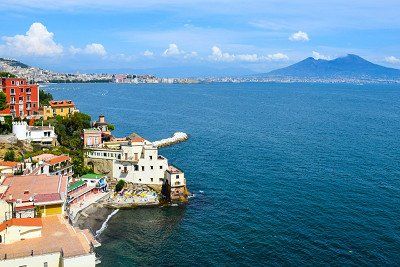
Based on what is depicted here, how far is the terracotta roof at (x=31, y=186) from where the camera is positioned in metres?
36.0

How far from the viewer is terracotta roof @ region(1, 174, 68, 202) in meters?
36.0

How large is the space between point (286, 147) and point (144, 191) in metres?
36.0

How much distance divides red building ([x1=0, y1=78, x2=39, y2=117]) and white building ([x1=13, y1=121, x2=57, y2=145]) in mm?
8548

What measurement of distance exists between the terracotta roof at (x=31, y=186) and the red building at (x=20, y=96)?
29.8 metres

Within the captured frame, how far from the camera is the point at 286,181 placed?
57938 mm

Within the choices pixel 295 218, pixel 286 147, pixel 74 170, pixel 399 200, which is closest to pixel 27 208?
pixel 74 170

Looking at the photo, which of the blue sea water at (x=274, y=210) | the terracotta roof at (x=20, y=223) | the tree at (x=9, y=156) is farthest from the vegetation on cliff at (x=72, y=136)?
the terracotta roof at (x=20, y=223)

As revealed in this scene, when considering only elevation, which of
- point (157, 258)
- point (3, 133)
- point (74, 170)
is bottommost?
point (157, 258)

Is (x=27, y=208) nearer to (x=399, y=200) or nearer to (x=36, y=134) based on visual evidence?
(x=36, y=134)

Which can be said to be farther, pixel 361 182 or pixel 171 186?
pixel 361 182

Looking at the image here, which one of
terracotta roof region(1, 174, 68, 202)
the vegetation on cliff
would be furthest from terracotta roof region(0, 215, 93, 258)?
the vegetation on cliff

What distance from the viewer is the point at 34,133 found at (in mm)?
60594

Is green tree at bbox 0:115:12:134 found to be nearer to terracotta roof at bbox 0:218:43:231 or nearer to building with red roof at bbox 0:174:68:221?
building with red roof at bbox 0:174:68:221

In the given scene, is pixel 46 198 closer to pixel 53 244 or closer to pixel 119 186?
pixel 53 244
